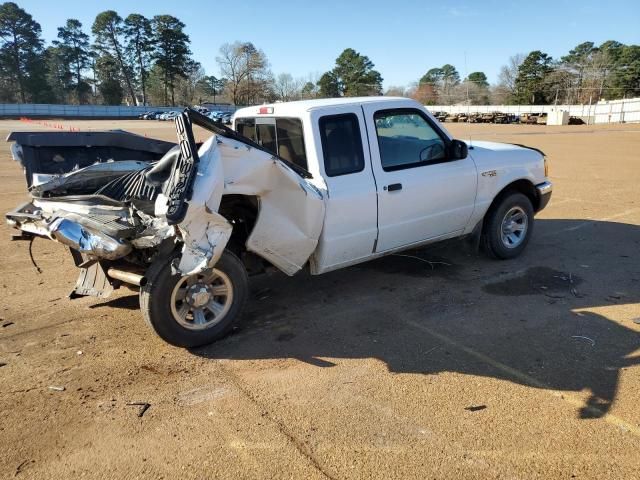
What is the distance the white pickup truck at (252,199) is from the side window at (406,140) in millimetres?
14

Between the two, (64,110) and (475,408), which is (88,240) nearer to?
(475,408)

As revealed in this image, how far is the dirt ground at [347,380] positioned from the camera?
2.70 metres

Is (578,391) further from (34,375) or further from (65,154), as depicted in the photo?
(65,154)

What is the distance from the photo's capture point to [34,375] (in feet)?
11.7

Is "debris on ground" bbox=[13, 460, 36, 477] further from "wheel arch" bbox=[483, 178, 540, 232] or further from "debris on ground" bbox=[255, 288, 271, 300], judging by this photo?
"wheel arch" bbox=[483, 178, 540, 232]

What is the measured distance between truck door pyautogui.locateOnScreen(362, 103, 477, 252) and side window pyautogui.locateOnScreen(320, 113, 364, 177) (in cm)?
15

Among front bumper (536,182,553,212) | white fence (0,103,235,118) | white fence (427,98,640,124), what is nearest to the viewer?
front bumper (536,182,553,212)

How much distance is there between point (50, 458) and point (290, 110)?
3364mm

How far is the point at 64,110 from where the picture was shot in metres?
73.1

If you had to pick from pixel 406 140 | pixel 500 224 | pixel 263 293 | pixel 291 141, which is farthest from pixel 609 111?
pixel 263 293

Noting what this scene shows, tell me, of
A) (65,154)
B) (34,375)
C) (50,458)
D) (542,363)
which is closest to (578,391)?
(542,363)

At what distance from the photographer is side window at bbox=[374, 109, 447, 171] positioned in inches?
187

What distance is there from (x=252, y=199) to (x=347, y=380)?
171 cm

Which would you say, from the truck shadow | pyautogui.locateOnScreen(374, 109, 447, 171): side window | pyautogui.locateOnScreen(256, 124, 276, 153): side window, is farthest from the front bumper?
pyautogui.locateOnScreen(256, 124, 276, 153): side window
